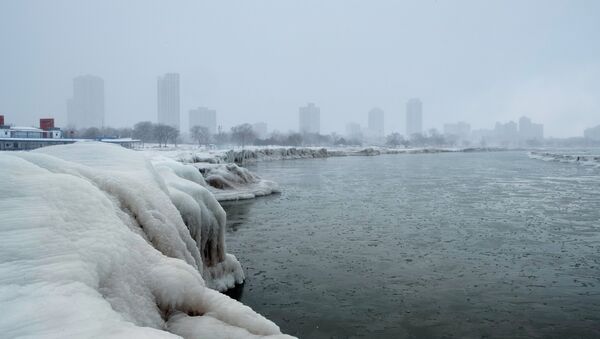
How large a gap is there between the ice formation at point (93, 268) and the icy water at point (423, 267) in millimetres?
5033

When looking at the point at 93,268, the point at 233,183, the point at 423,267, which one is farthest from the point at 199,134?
the point at 93,268

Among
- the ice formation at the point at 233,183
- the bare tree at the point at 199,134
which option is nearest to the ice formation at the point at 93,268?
the ice formation at the point at 233,183

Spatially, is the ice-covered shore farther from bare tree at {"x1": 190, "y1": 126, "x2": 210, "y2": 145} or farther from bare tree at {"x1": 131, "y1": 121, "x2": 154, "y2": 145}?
bare tree at {"x1": 190, "y1": 126, "x2": 210, "y2": 145}

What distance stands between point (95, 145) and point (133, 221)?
4.58 meters

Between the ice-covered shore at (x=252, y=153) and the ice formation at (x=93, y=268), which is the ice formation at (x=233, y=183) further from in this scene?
the ice formation at (x=93, y=268)

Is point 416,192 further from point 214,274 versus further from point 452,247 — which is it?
point 214,274

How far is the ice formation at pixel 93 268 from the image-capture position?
400 cm

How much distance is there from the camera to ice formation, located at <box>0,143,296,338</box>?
13.1 feet

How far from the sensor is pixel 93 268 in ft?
16.0

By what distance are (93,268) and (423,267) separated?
12154 millimetres

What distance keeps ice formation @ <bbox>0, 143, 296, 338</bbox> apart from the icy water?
5.03m

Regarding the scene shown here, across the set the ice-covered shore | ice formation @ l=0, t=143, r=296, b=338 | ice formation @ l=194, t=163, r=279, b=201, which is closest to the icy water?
ice formation @ l=194, t=163, r=279, b=201

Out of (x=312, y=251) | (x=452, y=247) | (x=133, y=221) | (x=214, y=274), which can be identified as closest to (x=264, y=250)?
(x=312, y=251)

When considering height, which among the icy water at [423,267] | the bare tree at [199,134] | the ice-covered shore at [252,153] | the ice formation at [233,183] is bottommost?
the icy water at [423,267]
